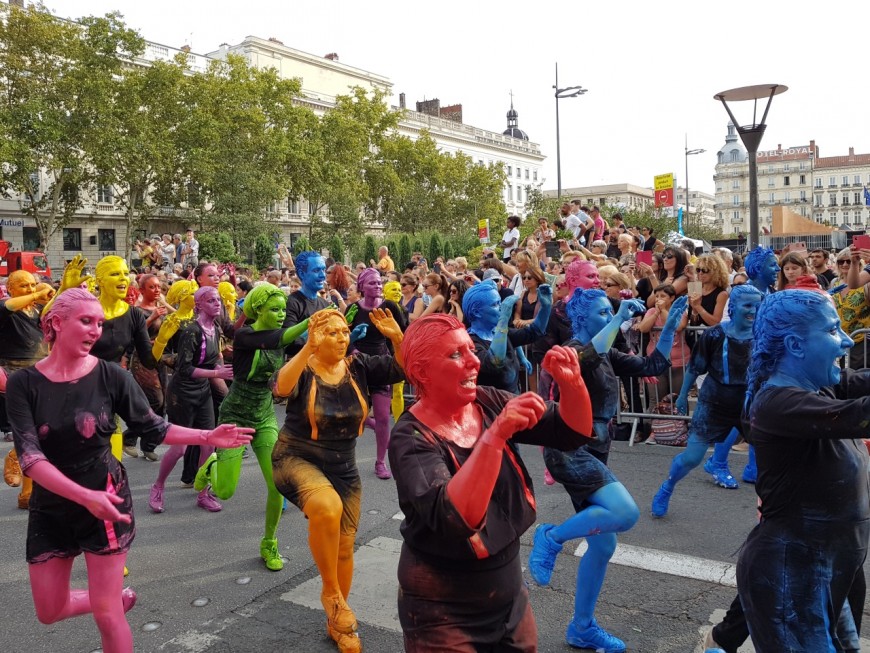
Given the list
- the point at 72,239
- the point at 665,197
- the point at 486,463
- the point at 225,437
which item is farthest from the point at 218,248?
the point at 486,463

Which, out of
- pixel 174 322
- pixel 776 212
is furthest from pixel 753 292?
pixel 776 212

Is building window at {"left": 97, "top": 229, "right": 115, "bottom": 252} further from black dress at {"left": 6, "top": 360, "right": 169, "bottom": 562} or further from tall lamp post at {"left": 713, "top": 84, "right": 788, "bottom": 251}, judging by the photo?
black dress at {"left": 6, "top": 360, "right": 169, "bottom": 562}

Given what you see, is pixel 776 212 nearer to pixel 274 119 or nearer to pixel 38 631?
pixel 38 631

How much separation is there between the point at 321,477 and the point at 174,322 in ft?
8.97

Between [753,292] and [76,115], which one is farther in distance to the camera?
[76,115]

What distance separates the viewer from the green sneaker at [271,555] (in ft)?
16.8

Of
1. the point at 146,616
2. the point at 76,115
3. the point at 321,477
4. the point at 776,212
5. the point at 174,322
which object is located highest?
the point at 76,115

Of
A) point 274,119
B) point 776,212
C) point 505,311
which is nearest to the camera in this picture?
point 505,311

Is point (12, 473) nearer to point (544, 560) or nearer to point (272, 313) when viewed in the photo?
point (272, 313)

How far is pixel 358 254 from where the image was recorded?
1970 inches

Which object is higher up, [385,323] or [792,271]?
[792,271]

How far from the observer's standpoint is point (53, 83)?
35719mm

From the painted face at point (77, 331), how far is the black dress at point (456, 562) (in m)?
1.69

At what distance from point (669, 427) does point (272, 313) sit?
16.4 feet
